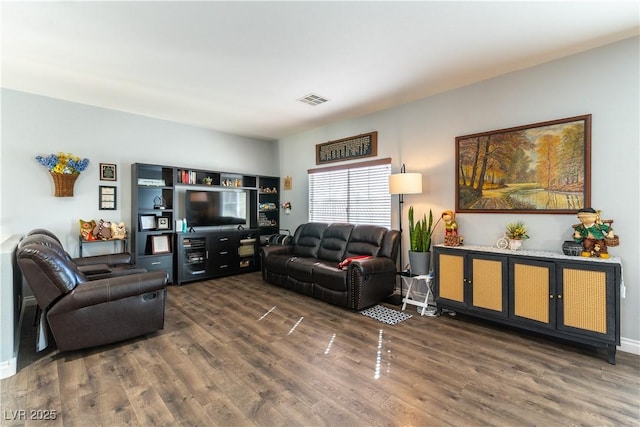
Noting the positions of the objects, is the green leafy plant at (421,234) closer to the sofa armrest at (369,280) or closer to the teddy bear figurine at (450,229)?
the teddy bear figurine at (450,229)

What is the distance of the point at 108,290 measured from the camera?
8.45 feet

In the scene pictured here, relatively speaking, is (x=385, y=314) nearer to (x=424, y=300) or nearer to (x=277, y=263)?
(x=424, y=300)

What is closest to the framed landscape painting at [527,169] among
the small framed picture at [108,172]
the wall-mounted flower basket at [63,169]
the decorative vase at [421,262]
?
the decorative vase at [421,262]

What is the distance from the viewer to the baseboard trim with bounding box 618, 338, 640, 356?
255cm

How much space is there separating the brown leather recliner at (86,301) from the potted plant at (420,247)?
2.93 meters

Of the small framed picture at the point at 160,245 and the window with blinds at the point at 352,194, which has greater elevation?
the window with blinds at the point at 352,194

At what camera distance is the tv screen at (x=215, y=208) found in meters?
5.08

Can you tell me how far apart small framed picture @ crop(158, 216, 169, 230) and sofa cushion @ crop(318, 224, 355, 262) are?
102 inches

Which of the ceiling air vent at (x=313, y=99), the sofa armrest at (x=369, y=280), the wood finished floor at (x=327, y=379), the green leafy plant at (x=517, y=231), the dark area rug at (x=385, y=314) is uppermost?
the ceiling air vent at (x=313, y=99)

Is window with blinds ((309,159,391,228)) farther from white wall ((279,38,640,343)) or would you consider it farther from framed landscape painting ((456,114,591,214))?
framed landscape painting ((456,114,591,214))

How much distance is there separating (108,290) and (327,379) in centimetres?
208

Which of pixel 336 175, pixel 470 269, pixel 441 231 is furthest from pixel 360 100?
pixel 470 269

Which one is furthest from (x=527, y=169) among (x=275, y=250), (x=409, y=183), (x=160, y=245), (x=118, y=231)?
(x=118, y=231)

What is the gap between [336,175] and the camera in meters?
5.23
